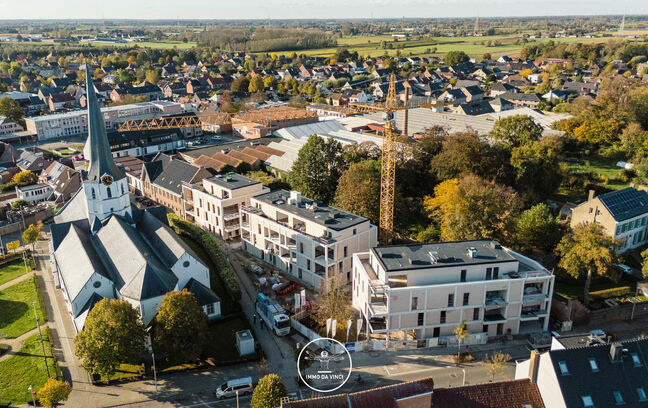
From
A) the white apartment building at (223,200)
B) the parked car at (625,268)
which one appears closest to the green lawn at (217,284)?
the white apartment building at (223,200)

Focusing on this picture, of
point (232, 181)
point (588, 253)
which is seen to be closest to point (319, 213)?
point (232, 181)

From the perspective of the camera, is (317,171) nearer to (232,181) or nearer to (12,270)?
(232,181)

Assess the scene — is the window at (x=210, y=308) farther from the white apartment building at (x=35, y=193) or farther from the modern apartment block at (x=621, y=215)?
the white apartment building at (x=35, y=193)

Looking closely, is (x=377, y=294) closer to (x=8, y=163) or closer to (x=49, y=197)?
(x=49, y=197)

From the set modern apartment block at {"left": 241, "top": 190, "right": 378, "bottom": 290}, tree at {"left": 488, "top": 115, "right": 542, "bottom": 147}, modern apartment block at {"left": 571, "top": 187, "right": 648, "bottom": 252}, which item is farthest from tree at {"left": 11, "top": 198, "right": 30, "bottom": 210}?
modern apartment block at {"left": 571, "top": 187, "right": 648, "bottom": 252}

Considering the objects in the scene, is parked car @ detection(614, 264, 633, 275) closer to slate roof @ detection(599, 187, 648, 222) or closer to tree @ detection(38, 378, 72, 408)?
slate roof @ detection(599, 187, 648, 222)

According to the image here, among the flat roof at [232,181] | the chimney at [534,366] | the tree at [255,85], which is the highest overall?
the tree at [255,85]
